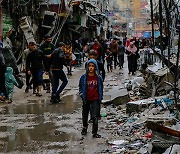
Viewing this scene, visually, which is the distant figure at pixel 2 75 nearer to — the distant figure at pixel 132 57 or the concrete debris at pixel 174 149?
the concrete debris at pixel 174 149

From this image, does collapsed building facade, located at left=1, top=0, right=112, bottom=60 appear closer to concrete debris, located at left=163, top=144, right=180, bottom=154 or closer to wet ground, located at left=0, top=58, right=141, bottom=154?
wet ground, located at left=0, top=58, right=141, bottom=154

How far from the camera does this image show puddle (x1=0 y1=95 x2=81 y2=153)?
7.88 meters

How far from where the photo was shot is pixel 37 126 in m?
9.44

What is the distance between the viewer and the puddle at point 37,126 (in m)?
7.88

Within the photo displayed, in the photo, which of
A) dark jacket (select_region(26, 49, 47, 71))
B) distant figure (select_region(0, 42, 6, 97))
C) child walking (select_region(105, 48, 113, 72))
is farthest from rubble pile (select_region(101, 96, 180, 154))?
child walking (select_region(105, 48, 113, 72))

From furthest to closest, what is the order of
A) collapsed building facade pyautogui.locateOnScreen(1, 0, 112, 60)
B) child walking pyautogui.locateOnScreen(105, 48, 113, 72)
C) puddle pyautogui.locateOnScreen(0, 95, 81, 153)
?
1. child walking pyautogui.locateOnScreen(105, 48, 113, 72)
2. collapsed building facade pyautogui.locateOnScreen(1, 0, 112, 60)
3. puddle pyautogui.locateOnScreen(0, 95, 81, 153)

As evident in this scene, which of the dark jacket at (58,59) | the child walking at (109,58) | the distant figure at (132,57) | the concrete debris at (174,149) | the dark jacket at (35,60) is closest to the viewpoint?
the concrete debris at (174,149)

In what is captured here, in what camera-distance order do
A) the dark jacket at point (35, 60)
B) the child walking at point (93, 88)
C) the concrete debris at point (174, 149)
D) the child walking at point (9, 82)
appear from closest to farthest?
the concrete debris at point (174, 149) → the child walking at point (93, 88) → the child walking at point (9, 82) → the dark jacket at point (35, 60)

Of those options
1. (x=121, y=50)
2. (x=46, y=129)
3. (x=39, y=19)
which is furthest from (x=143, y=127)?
(x=39, y=19)

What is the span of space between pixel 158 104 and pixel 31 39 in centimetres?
1310

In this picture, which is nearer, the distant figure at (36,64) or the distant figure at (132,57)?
the distant figure at (36,64)

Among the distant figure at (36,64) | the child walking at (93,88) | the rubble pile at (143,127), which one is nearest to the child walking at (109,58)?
the distant figure at (36,64)

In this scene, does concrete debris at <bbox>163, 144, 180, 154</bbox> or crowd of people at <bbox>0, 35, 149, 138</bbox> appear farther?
crowd of people at <bbox>0, 35, 149, 138</bbox>

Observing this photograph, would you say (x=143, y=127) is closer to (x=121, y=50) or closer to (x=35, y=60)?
(x=35, y=60)
